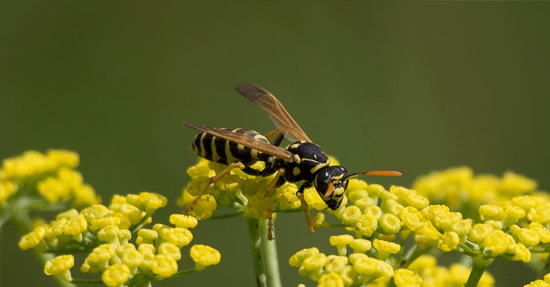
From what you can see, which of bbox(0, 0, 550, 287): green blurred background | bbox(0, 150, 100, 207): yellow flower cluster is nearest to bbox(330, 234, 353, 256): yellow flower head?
bbox(0, 150, 100, 207): yellow flower cluster

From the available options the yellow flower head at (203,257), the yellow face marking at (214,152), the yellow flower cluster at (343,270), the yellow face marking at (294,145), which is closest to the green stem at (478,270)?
the yellow flower cluster at (343,270)

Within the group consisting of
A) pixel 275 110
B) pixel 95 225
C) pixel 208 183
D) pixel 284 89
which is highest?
pixel 284 89

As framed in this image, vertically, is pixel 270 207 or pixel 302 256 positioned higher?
pixel 270 207

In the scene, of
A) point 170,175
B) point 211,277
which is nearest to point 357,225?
point 211,277

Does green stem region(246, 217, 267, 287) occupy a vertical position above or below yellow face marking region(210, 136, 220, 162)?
below

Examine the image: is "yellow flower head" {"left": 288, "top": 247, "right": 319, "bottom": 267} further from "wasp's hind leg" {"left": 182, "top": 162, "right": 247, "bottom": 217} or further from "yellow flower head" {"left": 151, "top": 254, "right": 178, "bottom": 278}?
"wasp's hind leg" {"left": 182, "top": 162, "right": 247, "bottom": 217}

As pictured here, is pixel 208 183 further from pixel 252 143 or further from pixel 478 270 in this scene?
pixel 478 270

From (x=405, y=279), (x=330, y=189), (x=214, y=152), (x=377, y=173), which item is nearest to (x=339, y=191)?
(x=330, y=189)
